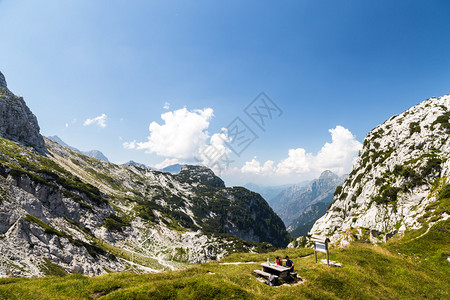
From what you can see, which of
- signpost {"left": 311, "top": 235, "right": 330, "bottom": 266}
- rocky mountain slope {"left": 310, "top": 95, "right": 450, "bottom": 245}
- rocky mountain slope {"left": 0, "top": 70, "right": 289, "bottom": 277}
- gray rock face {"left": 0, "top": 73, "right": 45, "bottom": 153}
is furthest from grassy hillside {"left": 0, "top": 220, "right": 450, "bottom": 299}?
gray rock face {"left": 0, "top": 73, "right": 45, "bottom": 153}

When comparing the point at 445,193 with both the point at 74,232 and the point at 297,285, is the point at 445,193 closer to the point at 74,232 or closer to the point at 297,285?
the point at 297,285

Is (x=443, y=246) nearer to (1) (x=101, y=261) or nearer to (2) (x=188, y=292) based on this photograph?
(2) (x=188, y=292)

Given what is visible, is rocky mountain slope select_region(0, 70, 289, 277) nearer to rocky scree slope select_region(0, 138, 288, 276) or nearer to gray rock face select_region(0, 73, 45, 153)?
rocky scree slope select_region(0, 138, 288, 276)

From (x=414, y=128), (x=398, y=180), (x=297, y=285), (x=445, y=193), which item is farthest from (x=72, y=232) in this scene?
(x=414, y=128)

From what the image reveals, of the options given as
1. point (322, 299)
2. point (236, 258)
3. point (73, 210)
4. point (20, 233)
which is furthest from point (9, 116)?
point (322, 299)

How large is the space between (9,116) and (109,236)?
514 feet

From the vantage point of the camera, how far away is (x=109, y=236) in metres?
123

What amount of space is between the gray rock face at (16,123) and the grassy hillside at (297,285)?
228 metres

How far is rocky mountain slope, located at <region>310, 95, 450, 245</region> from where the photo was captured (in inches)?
2318

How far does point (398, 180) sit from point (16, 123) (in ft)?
922

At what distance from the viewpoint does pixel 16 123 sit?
179 m

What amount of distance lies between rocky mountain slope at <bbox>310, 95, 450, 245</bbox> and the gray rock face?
253971 millimetres

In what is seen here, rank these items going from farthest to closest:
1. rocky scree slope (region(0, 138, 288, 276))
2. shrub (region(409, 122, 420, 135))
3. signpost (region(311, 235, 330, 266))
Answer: shrub (region(409, 122, 420, 135)) → rocky scree slope (region(0, 138, 288, 276)) → signpost (region(311, 235, 330, 266))

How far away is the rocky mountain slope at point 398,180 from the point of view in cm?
5888
